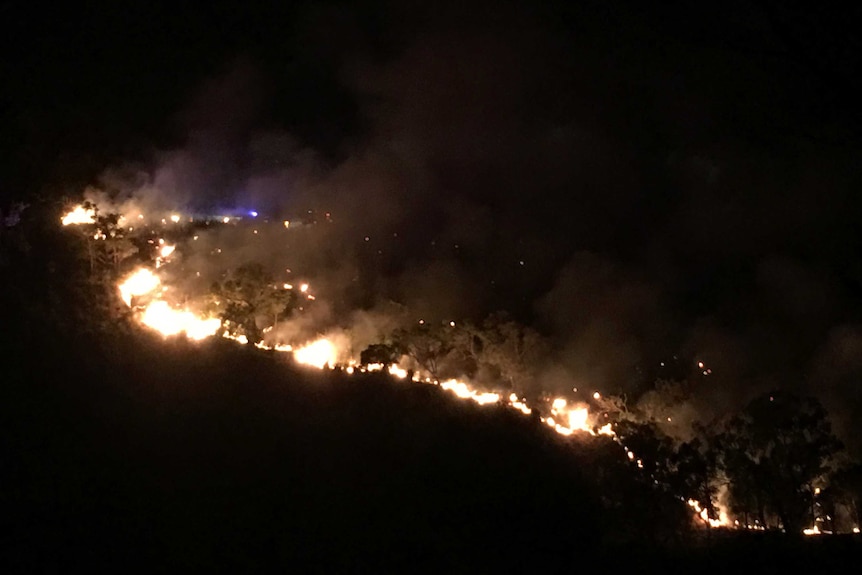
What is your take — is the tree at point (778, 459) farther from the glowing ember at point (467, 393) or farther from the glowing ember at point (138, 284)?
the glowing ember at point (138, 284)

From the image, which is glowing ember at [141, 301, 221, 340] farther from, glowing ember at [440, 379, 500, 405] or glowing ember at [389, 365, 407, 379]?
glowing ember at [440, 379, 500, 405]

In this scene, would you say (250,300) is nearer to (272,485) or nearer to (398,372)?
(398,372)

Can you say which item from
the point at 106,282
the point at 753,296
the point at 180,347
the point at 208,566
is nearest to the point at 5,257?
the point at 106,282

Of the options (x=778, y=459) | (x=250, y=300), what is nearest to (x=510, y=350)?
(x=250, y=300)

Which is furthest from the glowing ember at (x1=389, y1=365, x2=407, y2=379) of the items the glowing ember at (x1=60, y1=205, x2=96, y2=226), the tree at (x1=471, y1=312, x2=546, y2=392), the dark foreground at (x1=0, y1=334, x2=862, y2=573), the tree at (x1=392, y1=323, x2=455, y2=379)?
the glowing ember at (x1=60, y1=205, x2=96, y2=226)

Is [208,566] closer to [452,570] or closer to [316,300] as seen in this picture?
[452,570]
